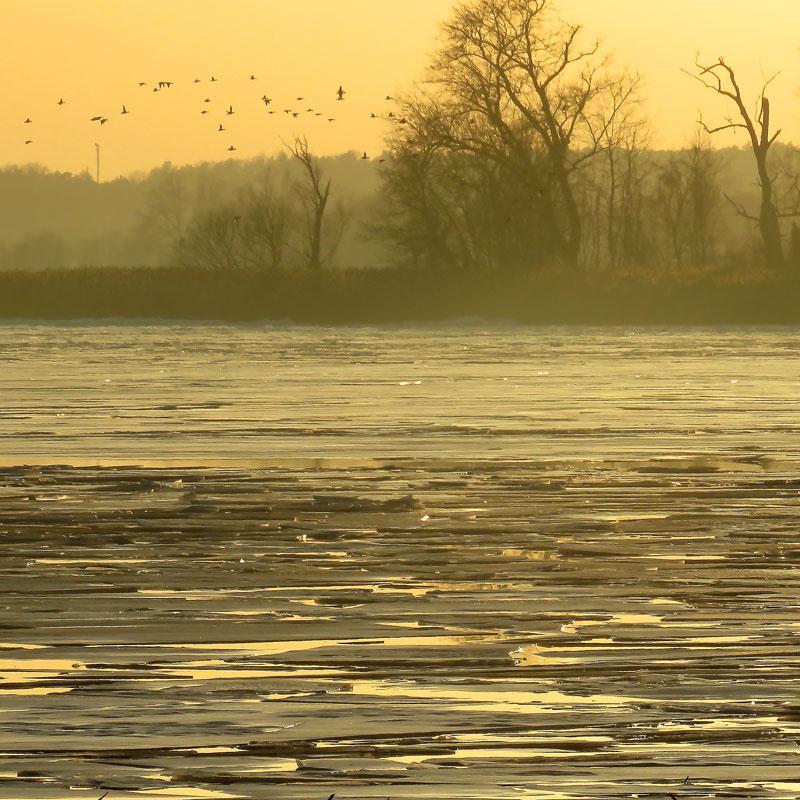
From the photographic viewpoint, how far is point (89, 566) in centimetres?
1052

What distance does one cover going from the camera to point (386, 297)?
70.5 metres

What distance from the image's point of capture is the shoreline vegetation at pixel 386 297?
6569 cm

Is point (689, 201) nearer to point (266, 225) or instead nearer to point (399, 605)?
point (266, 225)

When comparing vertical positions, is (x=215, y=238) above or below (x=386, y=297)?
above

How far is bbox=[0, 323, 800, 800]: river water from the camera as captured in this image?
6.26 m

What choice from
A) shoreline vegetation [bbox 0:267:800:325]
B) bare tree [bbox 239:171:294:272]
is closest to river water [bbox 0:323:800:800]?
shoreline vegetation [bbox 0:267:800:325]

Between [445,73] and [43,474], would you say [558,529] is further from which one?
[445,73]

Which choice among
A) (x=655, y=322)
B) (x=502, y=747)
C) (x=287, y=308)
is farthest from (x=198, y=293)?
(x=502, y=747)

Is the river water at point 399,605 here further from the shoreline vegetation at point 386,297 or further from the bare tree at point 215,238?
the bare tree at point 215,238

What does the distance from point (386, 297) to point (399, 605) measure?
61445 millimetres

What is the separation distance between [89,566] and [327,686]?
11.3 feet

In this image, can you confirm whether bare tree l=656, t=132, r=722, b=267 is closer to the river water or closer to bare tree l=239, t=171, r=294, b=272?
bare tree l=239, t=171, r=294, b=272

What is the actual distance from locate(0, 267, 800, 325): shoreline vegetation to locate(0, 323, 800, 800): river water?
44.3 metres

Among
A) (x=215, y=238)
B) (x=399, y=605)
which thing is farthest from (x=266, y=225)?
(x=399, y=605)
